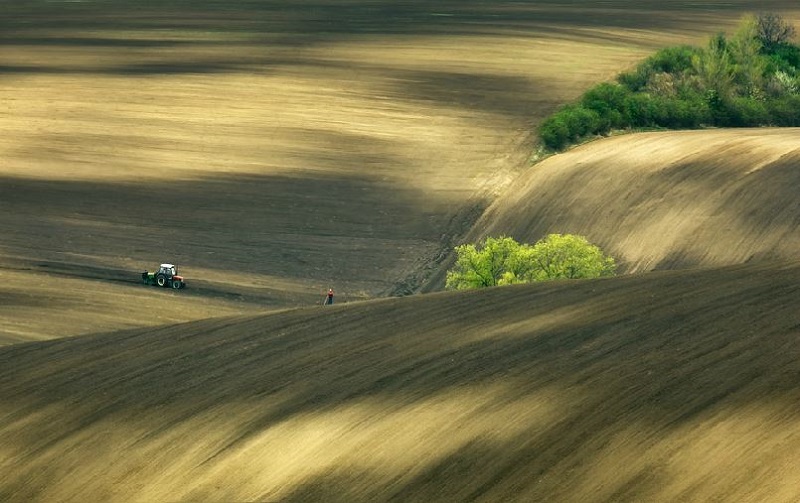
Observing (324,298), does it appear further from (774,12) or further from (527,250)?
(774,12)

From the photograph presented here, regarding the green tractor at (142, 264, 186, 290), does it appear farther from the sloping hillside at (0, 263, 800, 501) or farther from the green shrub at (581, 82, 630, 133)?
the green shrub at (581, 82, 630, 133)

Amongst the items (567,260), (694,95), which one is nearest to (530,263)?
(567,260)

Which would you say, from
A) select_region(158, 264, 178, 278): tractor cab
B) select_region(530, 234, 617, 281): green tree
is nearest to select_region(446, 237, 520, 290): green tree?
select_region(530, 234, 617, 281): green tree

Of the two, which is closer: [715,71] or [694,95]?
[694,95]

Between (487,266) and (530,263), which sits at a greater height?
(530,263)

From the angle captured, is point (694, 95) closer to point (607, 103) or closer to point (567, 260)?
point (607, 103)

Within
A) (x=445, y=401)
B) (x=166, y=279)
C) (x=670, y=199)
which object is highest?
(x=445, y=401)

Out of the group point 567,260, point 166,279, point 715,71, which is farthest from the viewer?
point 715,71
